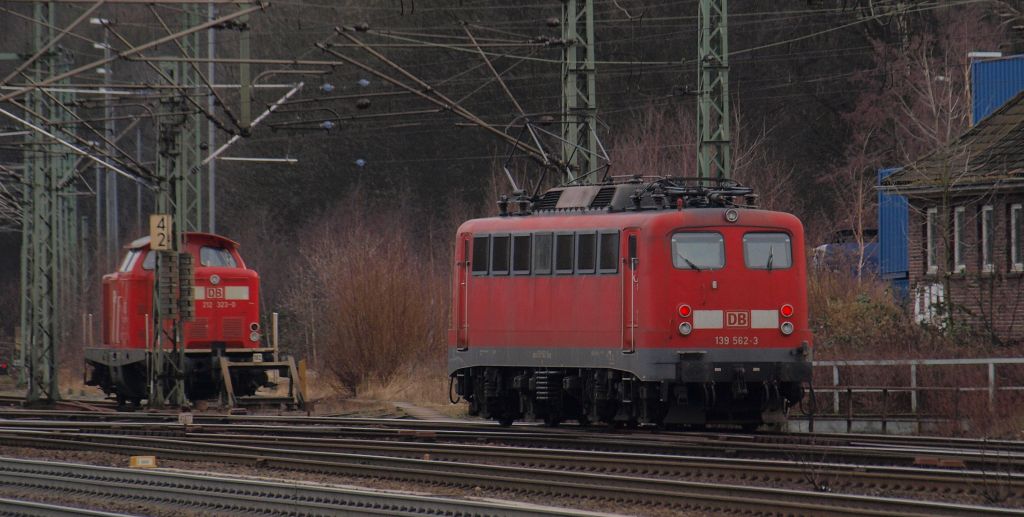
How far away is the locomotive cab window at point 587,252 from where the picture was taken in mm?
20688

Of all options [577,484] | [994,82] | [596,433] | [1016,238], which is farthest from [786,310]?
[994,82]

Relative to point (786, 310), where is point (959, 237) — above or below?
above

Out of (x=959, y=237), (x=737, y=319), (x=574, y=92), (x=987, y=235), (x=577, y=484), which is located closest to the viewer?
(x=577, y=484)

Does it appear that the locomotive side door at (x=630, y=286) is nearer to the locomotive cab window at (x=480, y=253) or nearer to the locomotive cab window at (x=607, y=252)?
the locomotive cab window at (x=607, y=252)

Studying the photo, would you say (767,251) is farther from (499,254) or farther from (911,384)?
(911,384)

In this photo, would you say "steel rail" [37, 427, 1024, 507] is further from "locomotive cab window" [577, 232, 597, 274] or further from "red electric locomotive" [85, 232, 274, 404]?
"red electric locomotive" [85, 232, 274, 404]

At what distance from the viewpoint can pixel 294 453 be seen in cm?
1834

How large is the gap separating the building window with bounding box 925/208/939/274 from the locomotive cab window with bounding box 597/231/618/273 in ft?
47.6

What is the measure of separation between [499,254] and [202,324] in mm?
9938

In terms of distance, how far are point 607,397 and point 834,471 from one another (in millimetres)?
6218

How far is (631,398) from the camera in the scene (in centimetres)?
2008

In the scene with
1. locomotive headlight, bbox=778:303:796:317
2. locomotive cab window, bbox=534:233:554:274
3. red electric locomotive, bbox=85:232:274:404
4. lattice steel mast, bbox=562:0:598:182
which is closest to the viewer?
locomotive headlight, bbox=778:303:796:317

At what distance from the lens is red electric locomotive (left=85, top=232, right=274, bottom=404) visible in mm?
29938

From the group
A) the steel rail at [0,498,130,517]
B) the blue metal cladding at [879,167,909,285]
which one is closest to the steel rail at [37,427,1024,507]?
the steel rail at [0,498,130,517]
